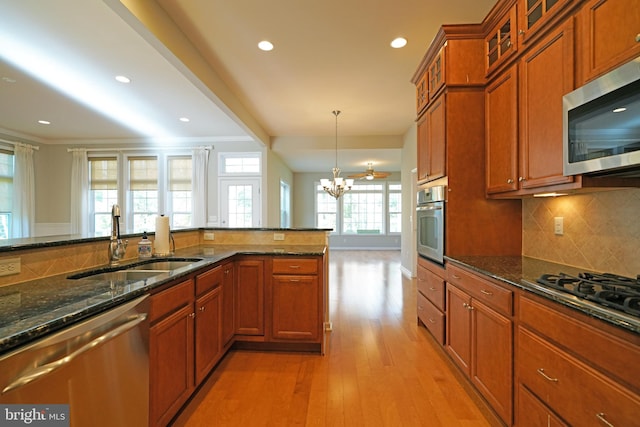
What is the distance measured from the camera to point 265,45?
9.46 feet

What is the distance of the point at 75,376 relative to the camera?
3.24 feet

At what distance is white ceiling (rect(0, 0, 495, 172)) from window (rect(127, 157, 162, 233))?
661mm

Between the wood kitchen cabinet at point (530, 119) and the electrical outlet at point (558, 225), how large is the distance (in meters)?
0.34

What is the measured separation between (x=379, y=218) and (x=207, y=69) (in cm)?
783

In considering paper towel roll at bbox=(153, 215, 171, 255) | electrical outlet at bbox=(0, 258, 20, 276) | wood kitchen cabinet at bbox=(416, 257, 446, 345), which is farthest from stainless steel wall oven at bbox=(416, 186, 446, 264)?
electrical outlet at bbox=(0, 258, 20, 276)

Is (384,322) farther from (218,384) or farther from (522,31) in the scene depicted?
(522,31)

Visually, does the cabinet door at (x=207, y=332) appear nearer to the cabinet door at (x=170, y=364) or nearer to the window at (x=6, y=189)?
the cabinet door at (x=170, y=364)

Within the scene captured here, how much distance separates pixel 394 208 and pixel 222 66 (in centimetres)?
781

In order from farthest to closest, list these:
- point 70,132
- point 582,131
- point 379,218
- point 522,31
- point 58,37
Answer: point 379,218
point 70,132
point 58,37
point 522,31
point 582,131

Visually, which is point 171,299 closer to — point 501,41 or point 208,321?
point 208,321

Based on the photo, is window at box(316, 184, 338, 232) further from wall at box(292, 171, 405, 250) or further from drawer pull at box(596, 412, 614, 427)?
drawer pull at box(596, 412, 614, 427)

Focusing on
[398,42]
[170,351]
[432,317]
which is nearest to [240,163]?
[398,42]

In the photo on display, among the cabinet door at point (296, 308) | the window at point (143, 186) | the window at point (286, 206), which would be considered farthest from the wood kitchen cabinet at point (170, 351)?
the window at point (286, 206)

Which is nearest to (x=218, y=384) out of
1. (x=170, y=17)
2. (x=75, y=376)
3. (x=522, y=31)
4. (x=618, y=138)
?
(x=75, y=376)
